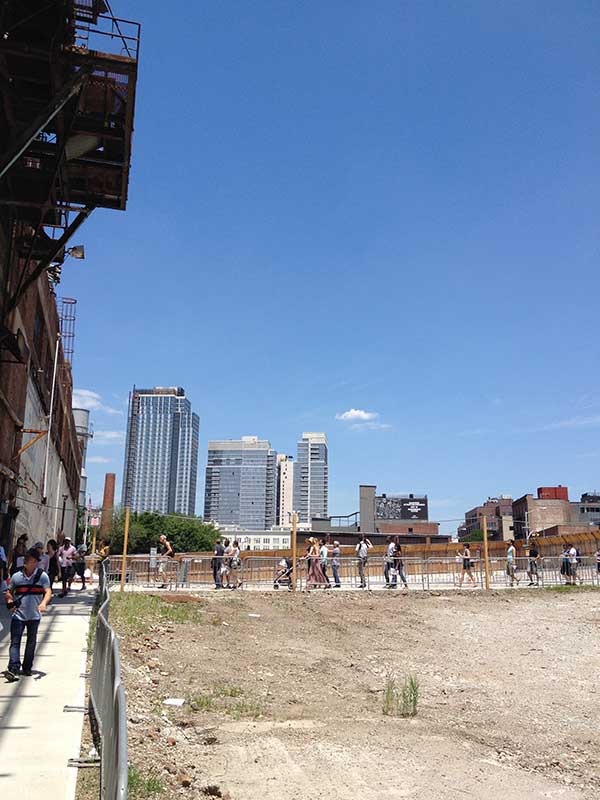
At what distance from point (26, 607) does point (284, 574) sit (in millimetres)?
17598

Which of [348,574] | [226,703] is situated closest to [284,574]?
[348,574]

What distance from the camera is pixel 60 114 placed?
14.9 metres

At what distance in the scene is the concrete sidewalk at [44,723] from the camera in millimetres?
5844

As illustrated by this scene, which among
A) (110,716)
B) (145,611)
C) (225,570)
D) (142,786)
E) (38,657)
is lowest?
(142,786)

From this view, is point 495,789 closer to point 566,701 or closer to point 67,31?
point 566,701

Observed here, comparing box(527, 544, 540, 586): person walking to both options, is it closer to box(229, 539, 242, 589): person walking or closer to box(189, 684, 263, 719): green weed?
box(229, 539, 242, 589): person walking

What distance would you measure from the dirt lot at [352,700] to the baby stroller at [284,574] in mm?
3166

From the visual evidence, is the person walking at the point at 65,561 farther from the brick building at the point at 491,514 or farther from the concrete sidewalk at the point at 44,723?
the brick building at the point at 491,514

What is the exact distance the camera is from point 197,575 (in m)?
28.2

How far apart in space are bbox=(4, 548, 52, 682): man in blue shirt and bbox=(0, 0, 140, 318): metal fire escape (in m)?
8.46

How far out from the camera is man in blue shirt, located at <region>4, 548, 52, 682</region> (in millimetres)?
9242

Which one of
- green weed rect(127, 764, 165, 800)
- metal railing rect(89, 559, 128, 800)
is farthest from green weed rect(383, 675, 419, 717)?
green weed rect(127, 764, 165, 800)

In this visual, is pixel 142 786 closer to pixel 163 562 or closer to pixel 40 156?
pixel 40 156

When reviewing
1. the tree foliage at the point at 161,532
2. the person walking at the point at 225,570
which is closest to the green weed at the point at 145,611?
the person walking at the point at 225,570
